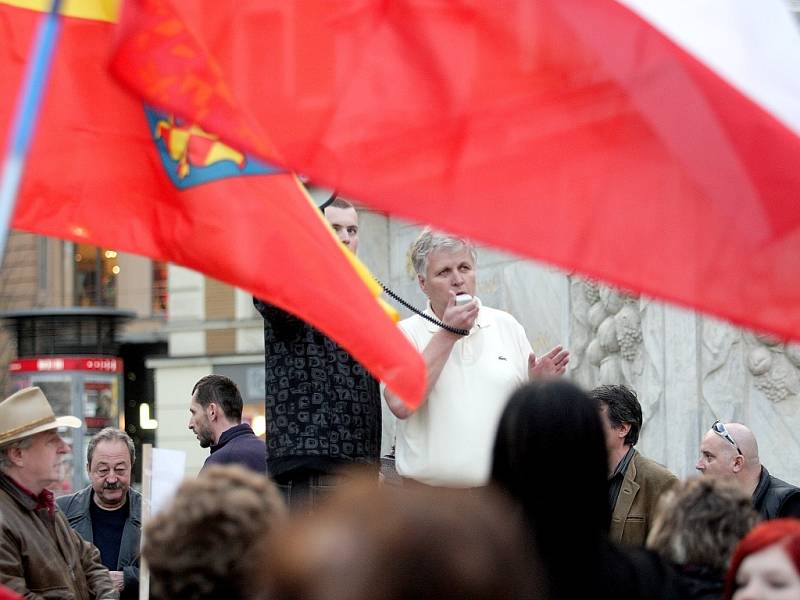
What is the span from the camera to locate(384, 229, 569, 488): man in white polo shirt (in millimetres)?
5684

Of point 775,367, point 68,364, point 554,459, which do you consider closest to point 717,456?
point 775,367

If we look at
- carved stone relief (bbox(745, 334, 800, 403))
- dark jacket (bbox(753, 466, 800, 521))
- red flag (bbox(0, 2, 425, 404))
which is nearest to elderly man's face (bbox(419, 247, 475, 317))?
red flag (bbox(0, 2, 425, 404))

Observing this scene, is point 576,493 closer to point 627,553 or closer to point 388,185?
point 627,553

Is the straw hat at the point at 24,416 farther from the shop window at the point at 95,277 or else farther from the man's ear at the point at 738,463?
the shop window at the point at 95,277

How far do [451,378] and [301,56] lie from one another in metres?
1.70

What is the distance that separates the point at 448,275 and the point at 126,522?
3.65 m

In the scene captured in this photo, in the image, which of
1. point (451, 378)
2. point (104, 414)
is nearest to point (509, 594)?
point (451, 378)

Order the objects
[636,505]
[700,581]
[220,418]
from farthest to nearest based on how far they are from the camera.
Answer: [220,418] → [636,505] → [700,581]

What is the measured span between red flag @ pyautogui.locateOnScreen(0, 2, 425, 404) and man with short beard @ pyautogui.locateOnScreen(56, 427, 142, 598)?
3485 mm

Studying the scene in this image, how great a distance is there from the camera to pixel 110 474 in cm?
880

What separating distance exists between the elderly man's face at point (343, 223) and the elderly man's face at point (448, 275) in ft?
1.04

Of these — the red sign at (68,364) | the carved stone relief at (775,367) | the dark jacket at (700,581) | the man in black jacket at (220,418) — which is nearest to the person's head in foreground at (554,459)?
the dark jacket at (700,581)

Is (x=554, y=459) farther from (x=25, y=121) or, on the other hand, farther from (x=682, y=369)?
(x=682, y=369)

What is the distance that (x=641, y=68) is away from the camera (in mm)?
4648
